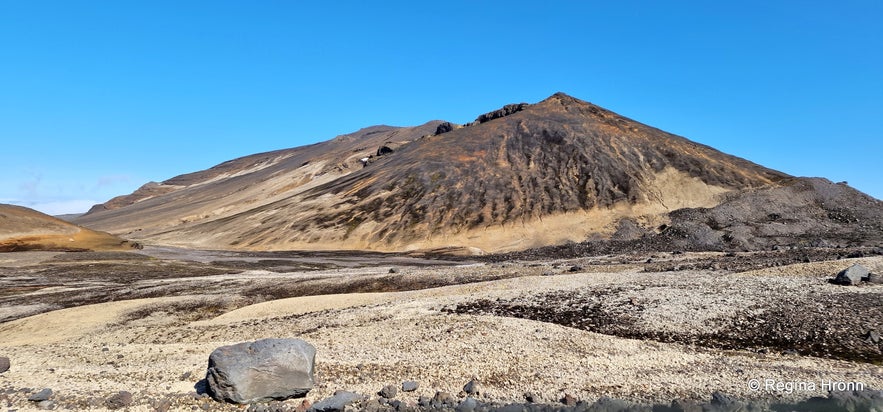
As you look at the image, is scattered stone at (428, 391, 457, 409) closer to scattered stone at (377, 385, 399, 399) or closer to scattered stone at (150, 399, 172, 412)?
scattered stone at (377, 385, 399, 399)

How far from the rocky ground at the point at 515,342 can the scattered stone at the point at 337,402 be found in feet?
0.46

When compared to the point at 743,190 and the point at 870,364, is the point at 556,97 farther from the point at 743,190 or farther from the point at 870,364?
the point at 870,364

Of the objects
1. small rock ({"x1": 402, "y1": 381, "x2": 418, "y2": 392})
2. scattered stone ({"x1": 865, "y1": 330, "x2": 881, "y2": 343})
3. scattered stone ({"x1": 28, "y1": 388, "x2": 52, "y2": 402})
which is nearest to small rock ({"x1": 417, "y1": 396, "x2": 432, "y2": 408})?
small rock ({"x1": 402, "y1": 381, "x2": 418, "y2": 392})

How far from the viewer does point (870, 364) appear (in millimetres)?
14820

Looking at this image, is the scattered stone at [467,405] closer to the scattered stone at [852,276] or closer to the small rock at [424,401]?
the small rock at [424,401]

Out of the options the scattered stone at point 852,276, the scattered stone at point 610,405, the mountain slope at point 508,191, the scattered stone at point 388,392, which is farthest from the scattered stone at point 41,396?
the mountain slope at point 508,191

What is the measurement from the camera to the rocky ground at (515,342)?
13.2 meters

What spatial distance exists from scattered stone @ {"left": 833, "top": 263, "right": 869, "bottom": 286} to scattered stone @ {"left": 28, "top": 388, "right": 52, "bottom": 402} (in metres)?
28.8

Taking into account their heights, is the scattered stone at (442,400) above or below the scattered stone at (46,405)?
below

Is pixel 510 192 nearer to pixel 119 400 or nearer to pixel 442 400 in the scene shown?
pixel 442 400

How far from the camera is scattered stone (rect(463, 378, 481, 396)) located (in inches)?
532

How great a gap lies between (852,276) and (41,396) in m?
29.3

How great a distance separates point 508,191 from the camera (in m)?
85.4

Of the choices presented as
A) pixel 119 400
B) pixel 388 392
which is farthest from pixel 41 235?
pixel 388 392
